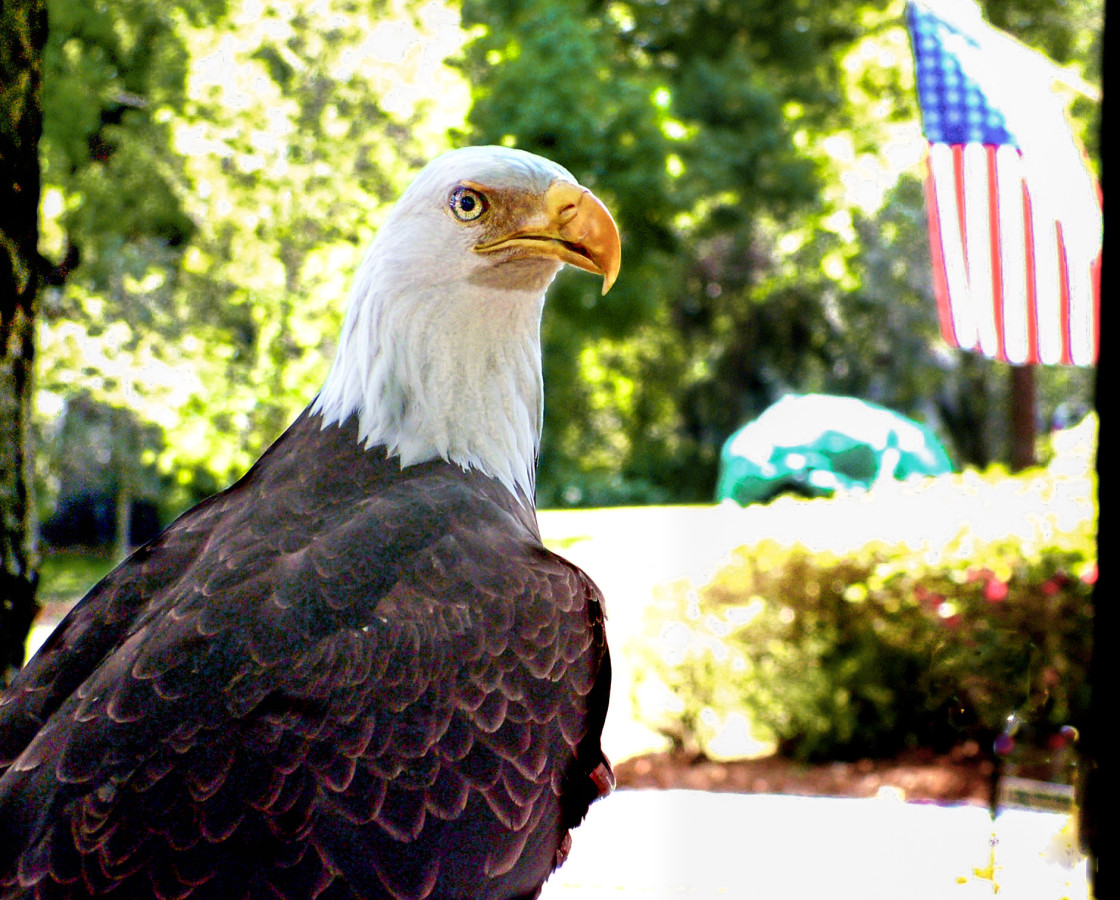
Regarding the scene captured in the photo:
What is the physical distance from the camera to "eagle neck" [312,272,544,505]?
2551 mm

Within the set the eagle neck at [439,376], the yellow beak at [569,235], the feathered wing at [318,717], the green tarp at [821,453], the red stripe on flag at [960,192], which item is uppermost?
the red stripe on flag at [960,192]

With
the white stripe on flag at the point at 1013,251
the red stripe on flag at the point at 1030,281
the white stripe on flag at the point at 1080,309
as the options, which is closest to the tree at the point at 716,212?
the white stripe on flag at the point at 1013,251

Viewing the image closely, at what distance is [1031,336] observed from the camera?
203 inches

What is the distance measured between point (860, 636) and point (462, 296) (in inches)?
180

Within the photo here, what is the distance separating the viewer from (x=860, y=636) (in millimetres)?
6535

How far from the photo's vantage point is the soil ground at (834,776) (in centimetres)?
625

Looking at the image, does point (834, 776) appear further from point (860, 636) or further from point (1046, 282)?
point (1046, 282)

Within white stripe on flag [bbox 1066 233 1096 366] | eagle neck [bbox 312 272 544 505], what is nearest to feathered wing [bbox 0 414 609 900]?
eagle neck [bbox 312 272 544 505]

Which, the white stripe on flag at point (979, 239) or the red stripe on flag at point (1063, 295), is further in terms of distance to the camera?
the white stripe on flag at point (979, 239)

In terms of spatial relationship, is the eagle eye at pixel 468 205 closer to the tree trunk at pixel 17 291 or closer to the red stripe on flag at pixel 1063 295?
the tree trunk at pixel 17 291

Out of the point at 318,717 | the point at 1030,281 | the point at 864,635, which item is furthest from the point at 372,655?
the point at 864,635

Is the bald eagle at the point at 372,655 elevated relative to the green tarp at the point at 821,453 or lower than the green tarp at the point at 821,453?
elevated

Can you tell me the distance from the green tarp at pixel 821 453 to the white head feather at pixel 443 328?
11285mm

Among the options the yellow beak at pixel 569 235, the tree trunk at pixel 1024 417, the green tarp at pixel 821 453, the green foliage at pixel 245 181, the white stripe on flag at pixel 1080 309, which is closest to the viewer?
the yellow beak at pixel 569 235
